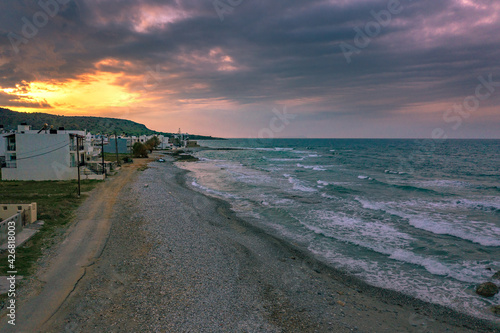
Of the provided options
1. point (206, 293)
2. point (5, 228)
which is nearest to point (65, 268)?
point (5, 228)

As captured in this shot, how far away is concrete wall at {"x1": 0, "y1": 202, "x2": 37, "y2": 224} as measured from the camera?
15.9m

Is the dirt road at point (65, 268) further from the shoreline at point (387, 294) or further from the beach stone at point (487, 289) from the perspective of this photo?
the beach stone at point (487, 289)

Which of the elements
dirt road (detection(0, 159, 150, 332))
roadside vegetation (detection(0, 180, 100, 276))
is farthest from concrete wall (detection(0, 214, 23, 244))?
dirt road (detection(0, 159, 150, 332))

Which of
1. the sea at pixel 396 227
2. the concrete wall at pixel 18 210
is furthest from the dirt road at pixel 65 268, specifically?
the sea at pixel 396 227

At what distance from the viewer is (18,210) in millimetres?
16062

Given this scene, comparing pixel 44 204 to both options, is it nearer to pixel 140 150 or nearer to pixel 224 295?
pixel 224 295

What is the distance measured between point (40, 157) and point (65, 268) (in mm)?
28652

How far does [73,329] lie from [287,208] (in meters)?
19.3

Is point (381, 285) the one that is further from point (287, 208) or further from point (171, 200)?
point (171, 200)

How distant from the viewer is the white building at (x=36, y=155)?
3350 centimetres

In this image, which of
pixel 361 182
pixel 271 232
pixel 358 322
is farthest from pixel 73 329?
pixel 361 182

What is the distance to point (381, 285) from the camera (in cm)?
1237

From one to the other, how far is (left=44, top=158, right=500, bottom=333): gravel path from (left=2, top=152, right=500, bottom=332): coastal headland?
0.12ft

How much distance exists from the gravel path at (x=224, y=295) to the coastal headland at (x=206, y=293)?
36mm
